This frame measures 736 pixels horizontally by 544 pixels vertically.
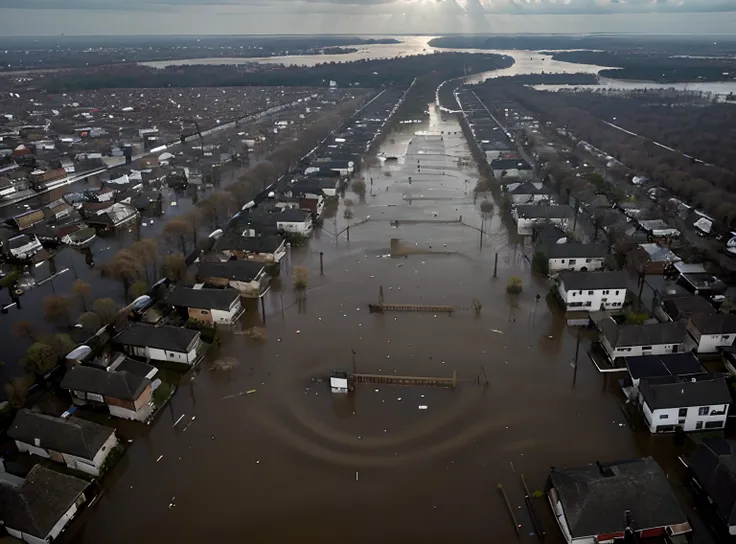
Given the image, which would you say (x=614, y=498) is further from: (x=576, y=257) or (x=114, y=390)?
(x=576, y=257)

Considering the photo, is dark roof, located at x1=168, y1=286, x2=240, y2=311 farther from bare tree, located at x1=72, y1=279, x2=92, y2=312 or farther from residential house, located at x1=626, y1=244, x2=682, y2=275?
residential house, located at x1=626, y1=244, x2=682, y2=275

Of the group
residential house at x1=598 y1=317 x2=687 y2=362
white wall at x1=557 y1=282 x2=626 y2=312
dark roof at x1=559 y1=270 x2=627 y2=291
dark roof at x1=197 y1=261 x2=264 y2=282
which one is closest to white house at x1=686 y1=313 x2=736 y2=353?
residential house at x1=598 y1=317 x2=687 y2=362

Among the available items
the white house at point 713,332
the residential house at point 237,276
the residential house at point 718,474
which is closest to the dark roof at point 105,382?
the residential house at point 237,276

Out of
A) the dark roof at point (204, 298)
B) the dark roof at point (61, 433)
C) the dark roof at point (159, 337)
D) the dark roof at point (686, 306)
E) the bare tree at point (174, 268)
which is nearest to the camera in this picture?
the dark roof at point (61, 433)

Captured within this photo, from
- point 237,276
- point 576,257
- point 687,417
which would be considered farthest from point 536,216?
point 237,276

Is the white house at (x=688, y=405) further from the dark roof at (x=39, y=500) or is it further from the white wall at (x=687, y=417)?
the dark roof at (x=39, y=500)

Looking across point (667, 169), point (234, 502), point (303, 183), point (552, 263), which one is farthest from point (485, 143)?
point (234, 502)

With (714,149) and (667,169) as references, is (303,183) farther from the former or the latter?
(714,149)
